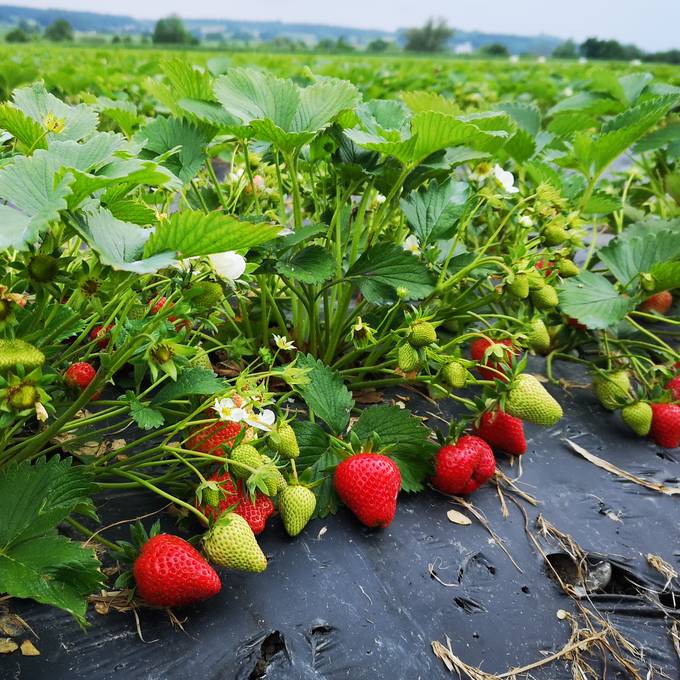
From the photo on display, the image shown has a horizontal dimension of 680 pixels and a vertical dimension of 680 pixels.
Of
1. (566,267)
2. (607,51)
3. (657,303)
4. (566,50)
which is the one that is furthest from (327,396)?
(566,50)

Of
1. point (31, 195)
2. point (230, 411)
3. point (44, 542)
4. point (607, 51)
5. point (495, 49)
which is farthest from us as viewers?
point (495, 49)

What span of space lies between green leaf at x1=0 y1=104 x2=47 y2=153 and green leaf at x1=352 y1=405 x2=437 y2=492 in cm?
68

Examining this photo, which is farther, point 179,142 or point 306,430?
point 179,142

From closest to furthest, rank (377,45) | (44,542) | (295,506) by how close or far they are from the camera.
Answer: (44,542) < (295,506) < (377,45)

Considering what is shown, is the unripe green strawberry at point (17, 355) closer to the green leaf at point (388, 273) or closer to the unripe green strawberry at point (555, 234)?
the green leaf at point (388, 273)

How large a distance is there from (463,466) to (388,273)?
1.25ft

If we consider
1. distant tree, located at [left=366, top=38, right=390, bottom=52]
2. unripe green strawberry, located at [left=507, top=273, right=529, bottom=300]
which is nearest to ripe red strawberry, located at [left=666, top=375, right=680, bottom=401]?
unripe green strawberry, located at [left=507, top=273, right=529, bottom=300]

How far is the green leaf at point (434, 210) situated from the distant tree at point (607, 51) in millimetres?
27288

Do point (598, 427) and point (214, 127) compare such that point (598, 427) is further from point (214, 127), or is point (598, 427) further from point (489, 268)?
point (214, 127)

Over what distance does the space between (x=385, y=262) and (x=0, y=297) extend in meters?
0.70

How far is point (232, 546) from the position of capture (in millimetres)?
Result: 880

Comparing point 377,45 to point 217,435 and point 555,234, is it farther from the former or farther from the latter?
point 217,435

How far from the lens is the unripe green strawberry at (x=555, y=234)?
4.17 feet

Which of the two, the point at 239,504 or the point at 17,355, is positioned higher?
the point at 17,355
